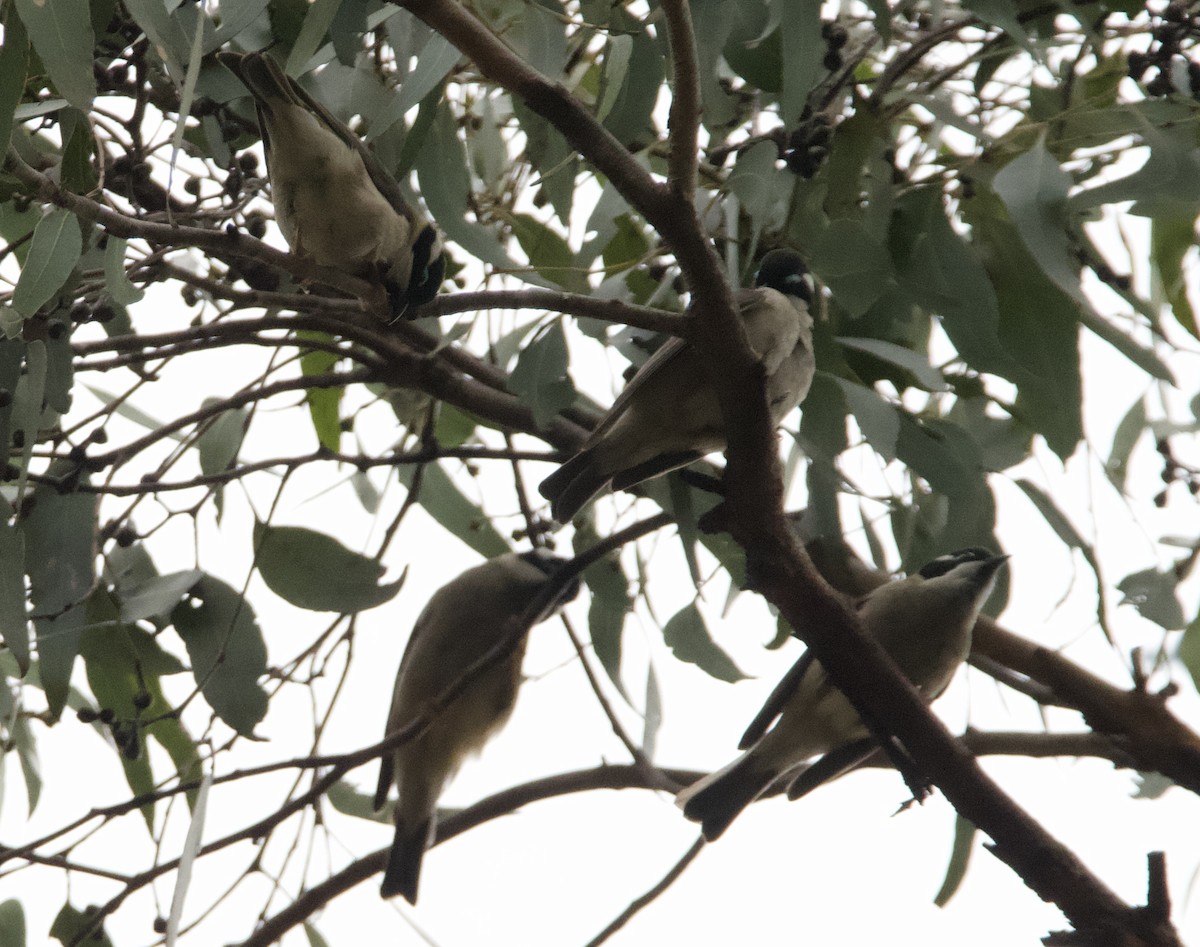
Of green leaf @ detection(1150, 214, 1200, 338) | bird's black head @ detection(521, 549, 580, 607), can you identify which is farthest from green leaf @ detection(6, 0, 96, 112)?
green leaf @ detection(1150, 214, 1200, 338)

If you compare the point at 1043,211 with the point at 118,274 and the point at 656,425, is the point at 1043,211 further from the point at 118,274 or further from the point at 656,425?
the point at 118,274

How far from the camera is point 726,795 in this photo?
2.31 metres

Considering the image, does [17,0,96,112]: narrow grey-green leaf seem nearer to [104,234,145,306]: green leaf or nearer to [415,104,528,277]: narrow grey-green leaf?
→ [104,234,145,306]: green leaf

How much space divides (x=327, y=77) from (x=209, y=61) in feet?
0.70

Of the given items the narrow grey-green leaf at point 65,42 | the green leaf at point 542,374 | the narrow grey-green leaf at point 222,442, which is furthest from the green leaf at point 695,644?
the narrow grey-green leaf at point 65,42

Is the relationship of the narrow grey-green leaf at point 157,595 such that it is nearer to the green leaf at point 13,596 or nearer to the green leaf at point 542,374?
the green leaf at point 13,596

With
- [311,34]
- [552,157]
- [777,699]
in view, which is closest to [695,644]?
[777,699]

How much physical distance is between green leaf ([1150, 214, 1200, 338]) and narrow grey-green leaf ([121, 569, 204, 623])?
1537 millimetres

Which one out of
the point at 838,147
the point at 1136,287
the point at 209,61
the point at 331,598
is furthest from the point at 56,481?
the point at 1136,287

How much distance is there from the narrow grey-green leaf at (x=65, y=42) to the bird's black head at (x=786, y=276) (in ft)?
3.92

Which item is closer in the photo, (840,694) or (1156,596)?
(1156,596)

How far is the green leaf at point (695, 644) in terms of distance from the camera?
2188mm

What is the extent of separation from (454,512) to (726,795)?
694mm

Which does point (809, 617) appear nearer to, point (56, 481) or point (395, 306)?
point (395, 306)
